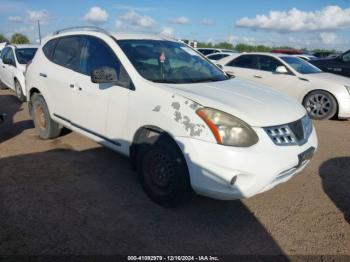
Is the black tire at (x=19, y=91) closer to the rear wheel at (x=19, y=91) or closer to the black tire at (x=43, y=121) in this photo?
the rear wheel at (x=19, y=91)

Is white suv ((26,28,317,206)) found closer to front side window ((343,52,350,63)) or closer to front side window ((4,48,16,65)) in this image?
front side window ((4,48,16,65))

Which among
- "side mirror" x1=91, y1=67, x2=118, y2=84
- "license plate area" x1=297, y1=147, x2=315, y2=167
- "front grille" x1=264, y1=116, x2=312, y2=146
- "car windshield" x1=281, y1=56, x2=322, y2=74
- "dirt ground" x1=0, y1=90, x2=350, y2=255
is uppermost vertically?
"car windshield" x1=281, y1=56, x2=322, y2=74

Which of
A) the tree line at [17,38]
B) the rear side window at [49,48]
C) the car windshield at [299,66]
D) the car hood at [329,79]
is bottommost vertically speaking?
the car hood at [329,79]

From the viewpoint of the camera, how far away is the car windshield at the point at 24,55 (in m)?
8.40

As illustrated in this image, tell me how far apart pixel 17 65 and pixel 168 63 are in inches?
234

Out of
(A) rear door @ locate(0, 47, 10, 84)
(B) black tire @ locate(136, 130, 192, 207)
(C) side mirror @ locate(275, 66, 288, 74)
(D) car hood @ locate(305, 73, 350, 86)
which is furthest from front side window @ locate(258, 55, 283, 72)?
(A) rear door @ locate(0, 47, 10, 84)

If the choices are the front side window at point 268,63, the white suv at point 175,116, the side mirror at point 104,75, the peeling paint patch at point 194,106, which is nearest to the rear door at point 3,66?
the white suv at point 175,116

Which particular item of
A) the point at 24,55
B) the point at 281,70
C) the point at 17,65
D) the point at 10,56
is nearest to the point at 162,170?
the point at 281,70

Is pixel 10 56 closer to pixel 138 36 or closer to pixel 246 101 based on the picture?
pixel 138 36

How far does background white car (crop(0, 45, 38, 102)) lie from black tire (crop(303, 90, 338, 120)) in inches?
280

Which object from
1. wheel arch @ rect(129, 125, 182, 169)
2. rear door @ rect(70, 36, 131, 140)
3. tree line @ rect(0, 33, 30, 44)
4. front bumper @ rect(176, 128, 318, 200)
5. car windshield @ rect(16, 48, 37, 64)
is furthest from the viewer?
tree line @ rect(0, 33, 30, 44)

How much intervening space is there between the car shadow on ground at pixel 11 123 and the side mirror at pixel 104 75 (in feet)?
9.54

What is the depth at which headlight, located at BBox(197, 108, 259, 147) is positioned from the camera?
2785 mm

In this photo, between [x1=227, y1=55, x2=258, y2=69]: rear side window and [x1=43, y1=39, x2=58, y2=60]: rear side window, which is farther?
[x1=227, y1=55, x2=258, y2=69]: rear side window
